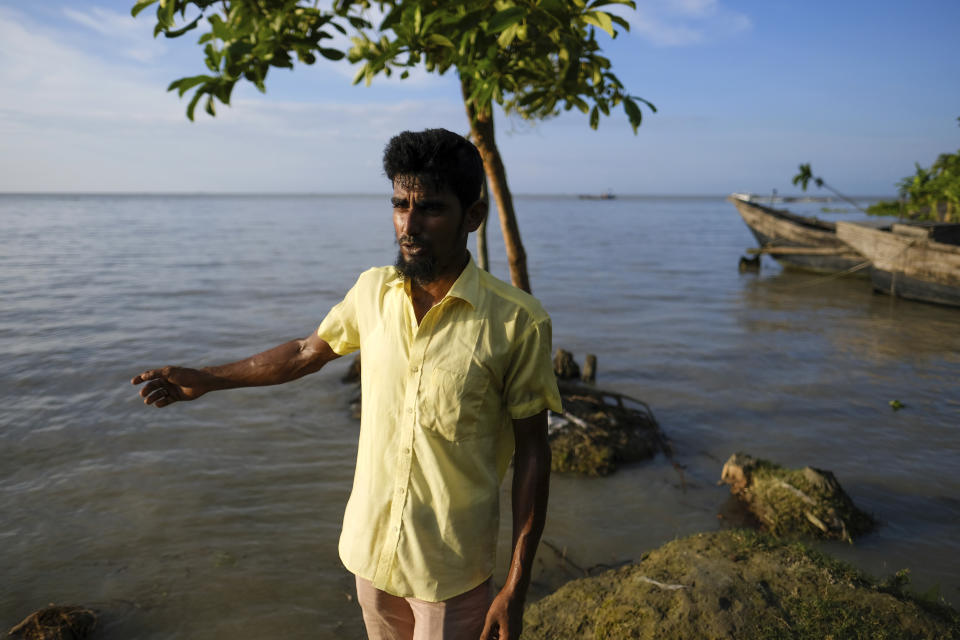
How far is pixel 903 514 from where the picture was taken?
17.3 ft

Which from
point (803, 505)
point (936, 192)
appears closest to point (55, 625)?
point (803, 505)

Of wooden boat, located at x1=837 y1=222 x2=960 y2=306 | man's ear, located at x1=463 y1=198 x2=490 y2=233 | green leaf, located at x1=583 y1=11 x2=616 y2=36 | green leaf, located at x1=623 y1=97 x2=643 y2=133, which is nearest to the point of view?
man's ear, located at x1=463 y1=198 x2=490 y2=233

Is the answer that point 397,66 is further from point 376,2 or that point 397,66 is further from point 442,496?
point 442,496

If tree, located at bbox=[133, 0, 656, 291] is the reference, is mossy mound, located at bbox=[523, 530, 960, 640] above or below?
below

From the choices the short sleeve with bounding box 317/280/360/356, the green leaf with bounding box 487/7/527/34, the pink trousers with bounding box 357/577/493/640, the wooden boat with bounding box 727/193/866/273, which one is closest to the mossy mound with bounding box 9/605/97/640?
the pink trousers with bounding box 357/577/493/640

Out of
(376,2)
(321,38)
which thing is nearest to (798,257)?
(376,2)

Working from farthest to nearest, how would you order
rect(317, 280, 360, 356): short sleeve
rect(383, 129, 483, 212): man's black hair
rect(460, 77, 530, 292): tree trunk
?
rect(460, 77, 530, 292): tree trunk < rect(317, 280, 360, 356): short sleeve < rect(383, 129, 483, 212): man's black hair

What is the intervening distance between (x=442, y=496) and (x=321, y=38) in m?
2.51

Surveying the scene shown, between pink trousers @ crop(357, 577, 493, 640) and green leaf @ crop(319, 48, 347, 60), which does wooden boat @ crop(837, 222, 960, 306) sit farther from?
pink trousers @ crop(357, 577, 493, 640)

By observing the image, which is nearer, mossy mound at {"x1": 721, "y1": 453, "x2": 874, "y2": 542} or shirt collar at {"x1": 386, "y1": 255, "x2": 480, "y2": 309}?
shirt collar at {"x1": 386, "y1": 255, "x2": 480, "y2": 309}

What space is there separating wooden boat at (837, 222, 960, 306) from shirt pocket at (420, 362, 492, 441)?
1527 centimetres

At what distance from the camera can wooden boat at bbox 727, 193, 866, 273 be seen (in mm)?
18969

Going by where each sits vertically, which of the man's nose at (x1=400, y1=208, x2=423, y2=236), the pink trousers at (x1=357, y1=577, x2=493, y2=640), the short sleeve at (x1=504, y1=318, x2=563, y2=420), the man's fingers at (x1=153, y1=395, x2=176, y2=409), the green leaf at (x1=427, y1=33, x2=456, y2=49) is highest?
the green leaf at (x1=427, y1=33, x2=456, y2=49)

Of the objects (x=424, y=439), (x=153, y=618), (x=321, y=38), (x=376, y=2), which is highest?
(x=376, y=2)
